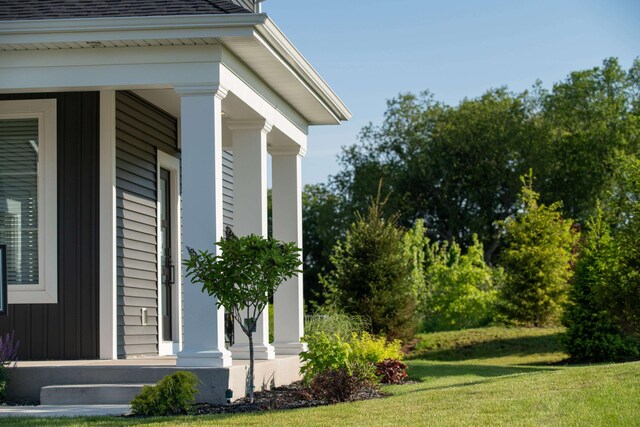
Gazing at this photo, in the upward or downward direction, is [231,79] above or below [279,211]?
above

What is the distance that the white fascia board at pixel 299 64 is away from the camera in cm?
1058

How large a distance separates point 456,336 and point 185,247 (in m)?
14.2

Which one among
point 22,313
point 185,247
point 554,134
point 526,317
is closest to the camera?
point 185,247

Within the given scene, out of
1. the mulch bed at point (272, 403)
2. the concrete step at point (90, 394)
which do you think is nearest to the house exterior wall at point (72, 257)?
the concrete step at point (90, 394)

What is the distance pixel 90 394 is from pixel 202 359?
4.16ft

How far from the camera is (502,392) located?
31.4 ft

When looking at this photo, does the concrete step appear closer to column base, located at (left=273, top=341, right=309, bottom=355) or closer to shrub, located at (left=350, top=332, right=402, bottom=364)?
shrub, located at (left=350, top=332, right=402, bottom=364)

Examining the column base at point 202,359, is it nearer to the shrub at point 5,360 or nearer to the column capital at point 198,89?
the shrub at point 5,360

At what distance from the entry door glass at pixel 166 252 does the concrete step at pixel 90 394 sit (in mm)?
3577

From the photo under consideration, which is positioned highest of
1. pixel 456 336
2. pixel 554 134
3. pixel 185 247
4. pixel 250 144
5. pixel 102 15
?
pixel 554 134

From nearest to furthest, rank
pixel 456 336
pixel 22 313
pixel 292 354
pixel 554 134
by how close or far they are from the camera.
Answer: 1. pixel 22 313
2. pixel 292 354
3. pixel 456 336
4. pixel 554 134

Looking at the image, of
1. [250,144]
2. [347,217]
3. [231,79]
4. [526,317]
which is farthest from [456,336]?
[347,217]

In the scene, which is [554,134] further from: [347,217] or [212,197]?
[212,197]

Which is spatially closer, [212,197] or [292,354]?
[212,197]
